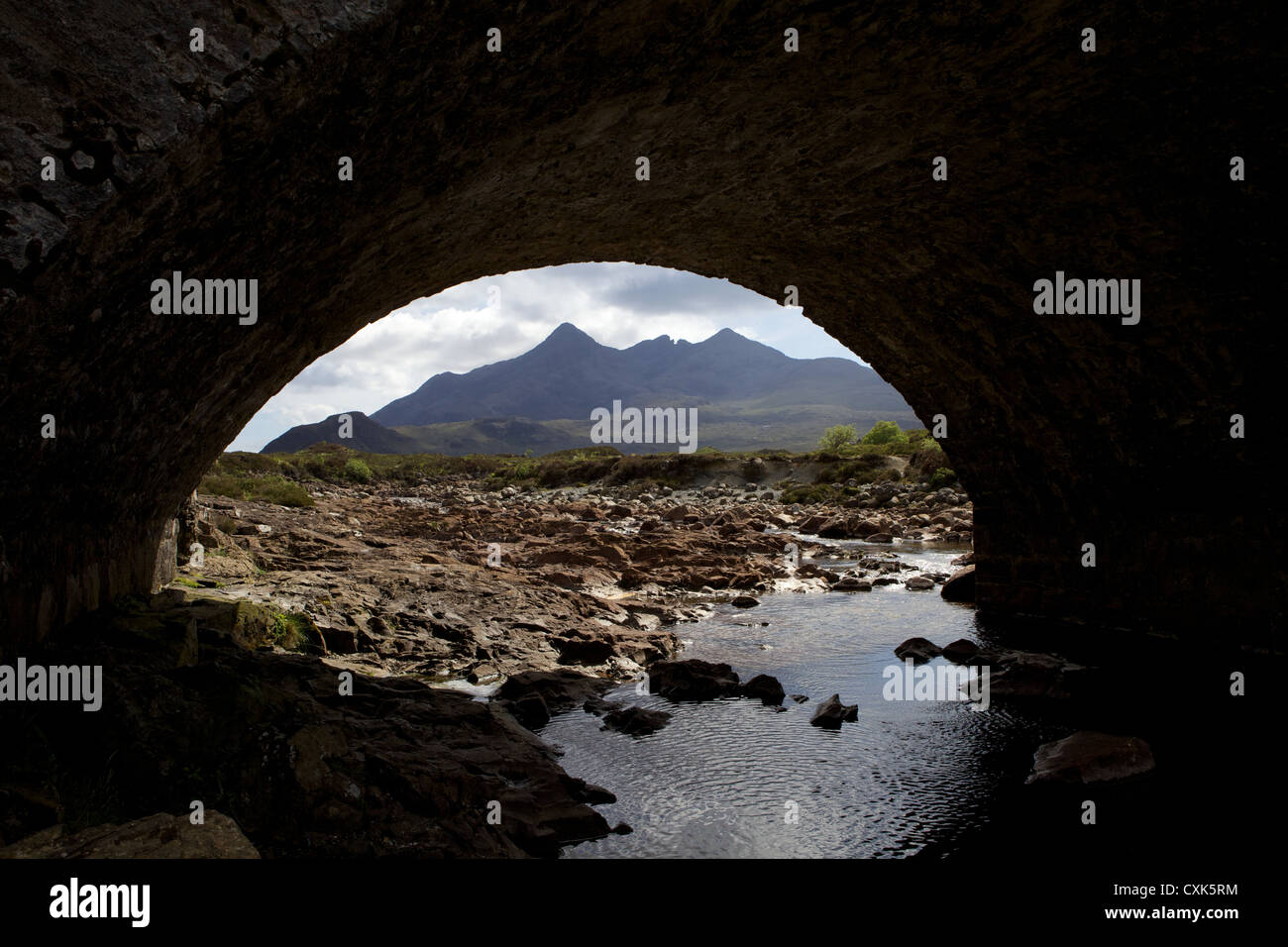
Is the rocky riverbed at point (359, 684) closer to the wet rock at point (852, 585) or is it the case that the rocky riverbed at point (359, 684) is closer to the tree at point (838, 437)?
the wet rock at point (852, 585)

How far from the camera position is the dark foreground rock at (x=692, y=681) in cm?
699

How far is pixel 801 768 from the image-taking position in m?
5.40

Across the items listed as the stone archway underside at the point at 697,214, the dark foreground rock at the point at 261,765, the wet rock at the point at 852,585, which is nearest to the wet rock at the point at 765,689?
the dark foreground rock at the point at 261,765

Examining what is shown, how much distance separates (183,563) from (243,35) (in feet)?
23.9

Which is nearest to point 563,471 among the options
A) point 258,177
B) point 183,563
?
point 183,563

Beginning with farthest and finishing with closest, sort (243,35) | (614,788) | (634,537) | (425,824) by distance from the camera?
(634,537) < (614,788) < (425,824) < (243,35)

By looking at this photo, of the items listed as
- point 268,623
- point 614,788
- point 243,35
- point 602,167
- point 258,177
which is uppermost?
point 602,167

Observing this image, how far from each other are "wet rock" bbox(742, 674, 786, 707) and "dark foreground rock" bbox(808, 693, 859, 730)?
41 cm

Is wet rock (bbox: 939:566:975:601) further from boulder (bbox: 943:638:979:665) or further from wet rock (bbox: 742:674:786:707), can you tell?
wet rock (bbox: 742:674:786:707)

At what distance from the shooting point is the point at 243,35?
2539 millimetres

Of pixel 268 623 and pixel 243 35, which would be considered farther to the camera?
pixel 268 623

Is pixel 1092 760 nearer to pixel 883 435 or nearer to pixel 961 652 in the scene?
pixel 961 652

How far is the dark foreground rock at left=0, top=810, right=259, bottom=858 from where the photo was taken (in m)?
2.82
